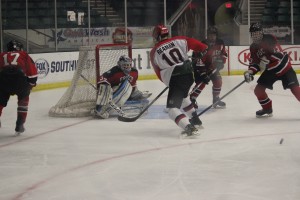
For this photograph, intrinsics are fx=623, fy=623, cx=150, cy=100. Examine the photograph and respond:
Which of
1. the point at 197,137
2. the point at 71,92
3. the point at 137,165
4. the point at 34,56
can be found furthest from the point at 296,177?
the point at 34,56

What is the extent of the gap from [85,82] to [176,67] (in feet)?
6.04

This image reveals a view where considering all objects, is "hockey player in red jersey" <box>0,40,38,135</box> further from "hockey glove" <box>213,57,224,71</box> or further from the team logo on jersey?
the team logo on jersey

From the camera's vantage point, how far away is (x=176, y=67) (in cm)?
450

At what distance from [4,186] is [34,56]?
5.30 meters

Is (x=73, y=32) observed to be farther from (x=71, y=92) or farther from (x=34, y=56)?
(x=71, y=92)

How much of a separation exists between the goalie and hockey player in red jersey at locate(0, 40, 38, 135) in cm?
98

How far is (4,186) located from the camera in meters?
3.11

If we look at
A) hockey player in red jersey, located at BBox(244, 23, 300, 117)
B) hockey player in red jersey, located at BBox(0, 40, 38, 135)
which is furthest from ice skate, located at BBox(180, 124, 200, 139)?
hockey player in red jersey, located at BBox(0, 40, 38, 135)

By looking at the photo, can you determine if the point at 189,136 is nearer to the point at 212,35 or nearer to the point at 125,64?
the point at 125,64

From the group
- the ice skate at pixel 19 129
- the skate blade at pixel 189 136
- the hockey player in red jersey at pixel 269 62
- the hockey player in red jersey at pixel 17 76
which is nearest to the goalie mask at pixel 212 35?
the hockey player in red jersey at pixel 269 62

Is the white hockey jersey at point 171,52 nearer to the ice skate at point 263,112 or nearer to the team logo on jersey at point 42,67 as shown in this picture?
the ice skate at point 263,112

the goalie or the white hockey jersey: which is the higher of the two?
the white hockey jersey

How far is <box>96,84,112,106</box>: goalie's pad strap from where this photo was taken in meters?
5.61

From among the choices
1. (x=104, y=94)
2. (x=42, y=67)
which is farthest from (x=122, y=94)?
(x=42, y=67)
